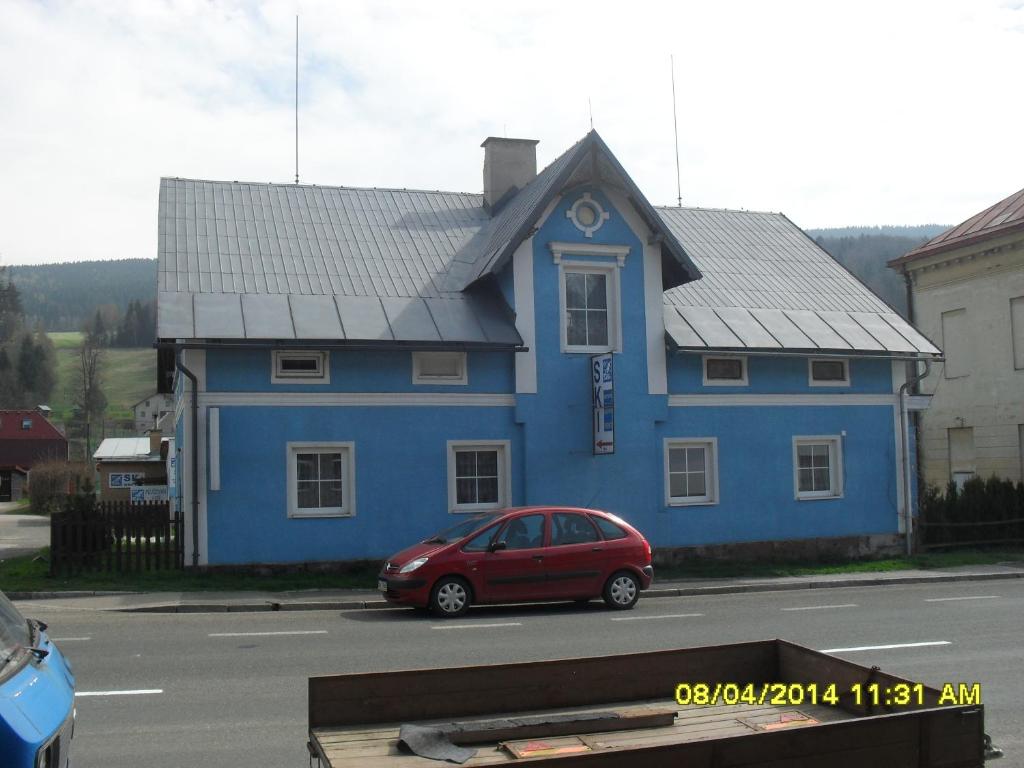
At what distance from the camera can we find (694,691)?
219 inches

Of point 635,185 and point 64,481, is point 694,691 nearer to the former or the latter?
point 635,185

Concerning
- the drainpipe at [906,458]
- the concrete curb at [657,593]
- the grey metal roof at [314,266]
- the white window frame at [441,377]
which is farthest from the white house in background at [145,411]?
the concrete curb at [657,593]

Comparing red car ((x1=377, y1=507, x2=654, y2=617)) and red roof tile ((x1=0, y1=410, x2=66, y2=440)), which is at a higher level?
red roof tile ((x1=0, y1=410, x2=66, y2=440))

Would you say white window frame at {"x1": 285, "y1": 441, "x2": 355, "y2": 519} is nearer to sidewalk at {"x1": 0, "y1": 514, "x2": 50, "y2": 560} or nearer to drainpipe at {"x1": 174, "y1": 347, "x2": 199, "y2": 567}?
drainpipe at {"x1": 174, "y1": 347, "x2": 199, "y2": 567}

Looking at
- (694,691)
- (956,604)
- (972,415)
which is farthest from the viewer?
(972,415)

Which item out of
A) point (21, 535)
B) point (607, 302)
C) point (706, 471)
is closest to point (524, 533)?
point (607, 302)

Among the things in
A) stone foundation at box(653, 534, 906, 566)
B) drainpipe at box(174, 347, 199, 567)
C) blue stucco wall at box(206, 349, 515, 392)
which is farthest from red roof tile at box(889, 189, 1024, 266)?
drainpipe at box(174, 347, 199, 567)

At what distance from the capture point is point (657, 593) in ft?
59.0

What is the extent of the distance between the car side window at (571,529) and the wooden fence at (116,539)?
727cm

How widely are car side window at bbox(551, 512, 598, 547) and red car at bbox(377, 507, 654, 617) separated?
1 cm

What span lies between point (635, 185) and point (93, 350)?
93232 mm

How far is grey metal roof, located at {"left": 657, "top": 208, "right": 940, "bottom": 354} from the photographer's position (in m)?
22.5

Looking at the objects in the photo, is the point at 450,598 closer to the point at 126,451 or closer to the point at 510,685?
the point at 510,685

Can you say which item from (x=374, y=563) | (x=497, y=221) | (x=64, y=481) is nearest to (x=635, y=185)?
(x=497, y=221)
